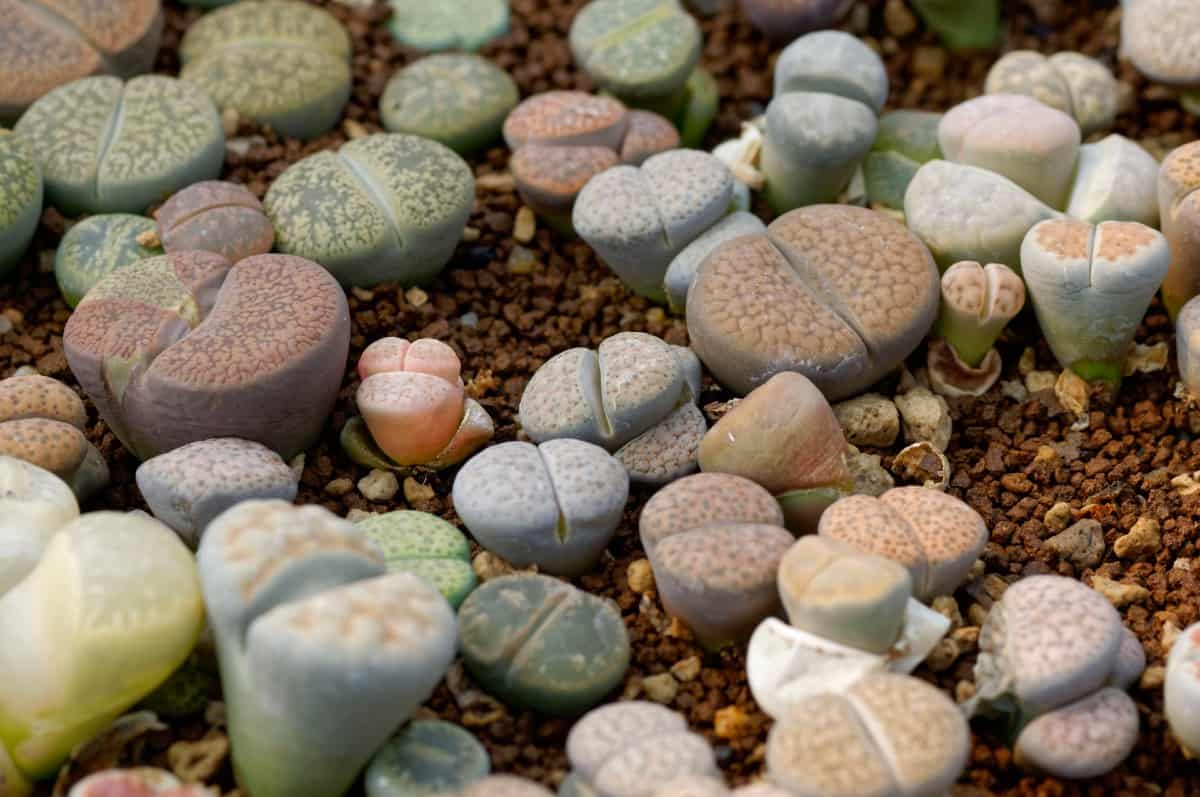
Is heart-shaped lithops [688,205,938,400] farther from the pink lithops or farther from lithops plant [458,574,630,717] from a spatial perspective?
lithops plant [458,574,630,717]

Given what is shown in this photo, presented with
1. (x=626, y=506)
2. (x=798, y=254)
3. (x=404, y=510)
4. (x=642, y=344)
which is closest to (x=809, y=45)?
(x=798, y=254)

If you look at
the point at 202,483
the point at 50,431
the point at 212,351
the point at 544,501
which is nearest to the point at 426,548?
the point at 544,501

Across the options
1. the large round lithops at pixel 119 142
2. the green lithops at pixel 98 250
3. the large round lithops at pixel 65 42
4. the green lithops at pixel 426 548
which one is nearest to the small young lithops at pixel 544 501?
the green lithops at pixel 426 548

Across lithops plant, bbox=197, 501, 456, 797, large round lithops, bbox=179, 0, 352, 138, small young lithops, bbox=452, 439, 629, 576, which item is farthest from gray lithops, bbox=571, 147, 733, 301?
lithops plant, bbox=197, 501, 456, 797

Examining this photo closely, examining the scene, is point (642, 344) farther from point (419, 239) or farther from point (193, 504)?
point (193, 504)

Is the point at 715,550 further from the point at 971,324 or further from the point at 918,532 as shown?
the point at 971,324

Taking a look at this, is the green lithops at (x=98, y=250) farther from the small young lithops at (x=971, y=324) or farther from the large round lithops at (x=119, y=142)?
the small young lithops at (x=971, y=324)
